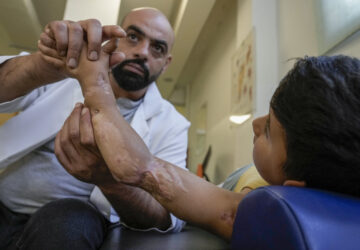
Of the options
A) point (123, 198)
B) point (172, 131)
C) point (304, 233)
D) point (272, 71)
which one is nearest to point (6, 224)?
point (123, 198)

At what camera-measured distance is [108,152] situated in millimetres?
559

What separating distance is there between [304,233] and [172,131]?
901 millimetres

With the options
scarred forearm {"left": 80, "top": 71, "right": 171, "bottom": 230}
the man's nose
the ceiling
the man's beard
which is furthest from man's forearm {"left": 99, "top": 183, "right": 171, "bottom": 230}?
the ceiling

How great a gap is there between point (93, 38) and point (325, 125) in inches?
21.8

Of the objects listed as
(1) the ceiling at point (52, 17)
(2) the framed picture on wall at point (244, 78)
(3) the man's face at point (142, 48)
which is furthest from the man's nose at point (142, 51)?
(1) the ceiling at point (52, 17)

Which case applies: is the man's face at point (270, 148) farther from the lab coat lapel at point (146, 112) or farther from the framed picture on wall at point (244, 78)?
the framed picture on wall at point (244, 78)

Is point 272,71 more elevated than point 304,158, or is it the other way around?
point 304,158

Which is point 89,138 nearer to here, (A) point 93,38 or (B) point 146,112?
(A) point 93,38

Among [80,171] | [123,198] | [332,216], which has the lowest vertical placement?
[123,198]

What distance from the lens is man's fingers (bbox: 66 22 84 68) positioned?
67 cm

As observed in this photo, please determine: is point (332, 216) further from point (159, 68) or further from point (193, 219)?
point (159, 68)

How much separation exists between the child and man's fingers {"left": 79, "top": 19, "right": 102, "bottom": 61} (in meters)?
0.02

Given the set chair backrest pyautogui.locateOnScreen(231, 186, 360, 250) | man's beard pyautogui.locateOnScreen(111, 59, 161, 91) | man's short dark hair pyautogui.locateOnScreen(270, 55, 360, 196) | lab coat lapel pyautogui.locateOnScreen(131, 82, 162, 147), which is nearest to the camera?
chair backrest pyautogui.locateOnScreen(231, 186, 360, 250)

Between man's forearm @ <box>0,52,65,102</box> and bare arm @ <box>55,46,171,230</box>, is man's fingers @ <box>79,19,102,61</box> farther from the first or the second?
man's forearm @ <box>0,52,65,102</box>
